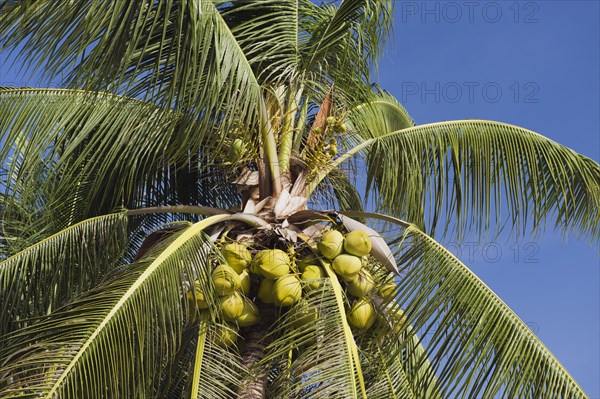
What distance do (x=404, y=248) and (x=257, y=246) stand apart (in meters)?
1.09

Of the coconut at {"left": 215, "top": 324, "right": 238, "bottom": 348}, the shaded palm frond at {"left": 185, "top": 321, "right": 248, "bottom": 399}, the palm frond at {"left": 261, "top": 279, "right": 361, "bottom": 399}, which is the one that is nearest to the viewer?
the palm frond at {"left": 261, "top": 279, "right": 361, "bottom": 399}

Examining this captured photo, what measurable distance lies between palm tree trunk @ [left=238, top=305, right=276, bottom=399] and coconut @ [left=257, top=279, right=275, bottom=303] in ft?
0.51

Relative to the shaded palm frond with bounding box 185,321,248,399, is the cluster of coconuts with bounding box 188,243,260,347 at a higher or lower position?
higher

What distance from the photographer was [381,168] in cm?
816

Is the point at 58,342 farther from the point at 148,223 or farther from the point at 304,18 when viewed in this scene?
the point at 304,18

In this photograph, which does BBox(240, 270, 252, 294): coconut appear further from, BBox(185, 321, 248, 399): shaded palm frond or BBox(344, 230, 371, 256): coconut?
BBox(344, 230, 371, 256): coconut

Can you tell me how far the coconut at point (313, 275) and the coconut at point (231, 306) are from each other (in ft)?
1.58

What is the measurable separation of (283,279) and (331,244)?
17.6 inches

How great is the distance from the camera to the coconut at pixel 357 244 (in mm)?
6781

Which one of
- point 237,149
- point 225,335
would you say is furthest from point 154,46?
point 225,335

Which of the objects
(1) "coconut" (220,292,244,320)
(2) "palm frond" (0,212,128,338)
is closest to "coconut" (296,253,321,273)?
(1) "coconut" (220,292,244,320)

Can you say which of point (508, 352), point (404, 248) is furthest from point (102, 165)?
point (508, 352)

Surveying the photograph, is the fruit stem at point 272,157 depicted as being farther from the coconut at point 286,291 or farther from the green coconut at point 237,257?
the coconut at point 286,291

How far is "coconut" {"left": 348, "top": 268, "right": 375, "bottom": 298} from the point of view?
22.5 feet
